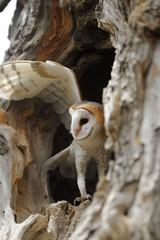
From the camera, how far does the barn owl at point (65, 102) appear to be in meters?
1.55

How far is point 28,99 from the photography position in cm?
188

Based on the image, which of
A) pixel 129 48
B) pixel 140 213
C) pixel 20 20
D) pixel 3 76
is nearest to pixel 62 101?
pixel 3 76

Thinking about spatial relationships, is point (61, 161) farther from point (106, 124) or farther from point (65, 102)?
point (106, 124)

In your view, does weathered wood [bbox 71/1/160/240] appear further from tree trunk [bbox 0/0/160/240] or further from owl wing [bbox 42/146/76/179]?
owl wing [bbox 42/146/76/179]

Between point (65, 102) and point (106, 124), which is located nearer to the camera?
point (106, 124)

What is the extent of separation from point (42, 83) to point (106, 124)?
1.00 m

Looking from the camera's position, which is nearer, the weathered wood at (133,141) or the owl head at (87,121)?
the weathered wood at (133,141)

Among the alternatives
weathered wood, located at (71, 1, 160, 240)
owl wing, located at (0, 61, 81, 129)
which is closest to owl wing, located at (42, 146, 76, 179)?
owl wing, located at (0, 61, 81, 129)

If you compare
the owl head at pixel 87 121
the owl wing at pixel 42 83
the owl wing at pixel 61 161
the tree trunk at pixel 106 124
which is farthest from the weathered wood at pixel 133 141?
the owl wing at pixel 61 161

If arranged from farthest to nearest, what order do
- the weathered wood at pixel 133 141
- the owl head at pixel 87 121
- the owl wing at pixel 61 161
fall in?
the owl wing at pixel 61 161 → the owl head at pixel 87 121 → the weathered wood at pixel 133 141

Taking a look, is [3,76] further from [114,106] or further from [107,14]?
[114,106]

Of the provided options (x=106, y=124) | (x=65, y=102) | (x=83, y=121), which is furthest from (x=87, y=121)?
(x=106, y=124)

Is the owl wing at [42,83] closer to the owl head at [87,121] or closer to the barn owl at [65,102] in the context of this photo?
the barn owl at [65,102]

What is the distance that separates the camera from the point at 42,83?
1754 mm
